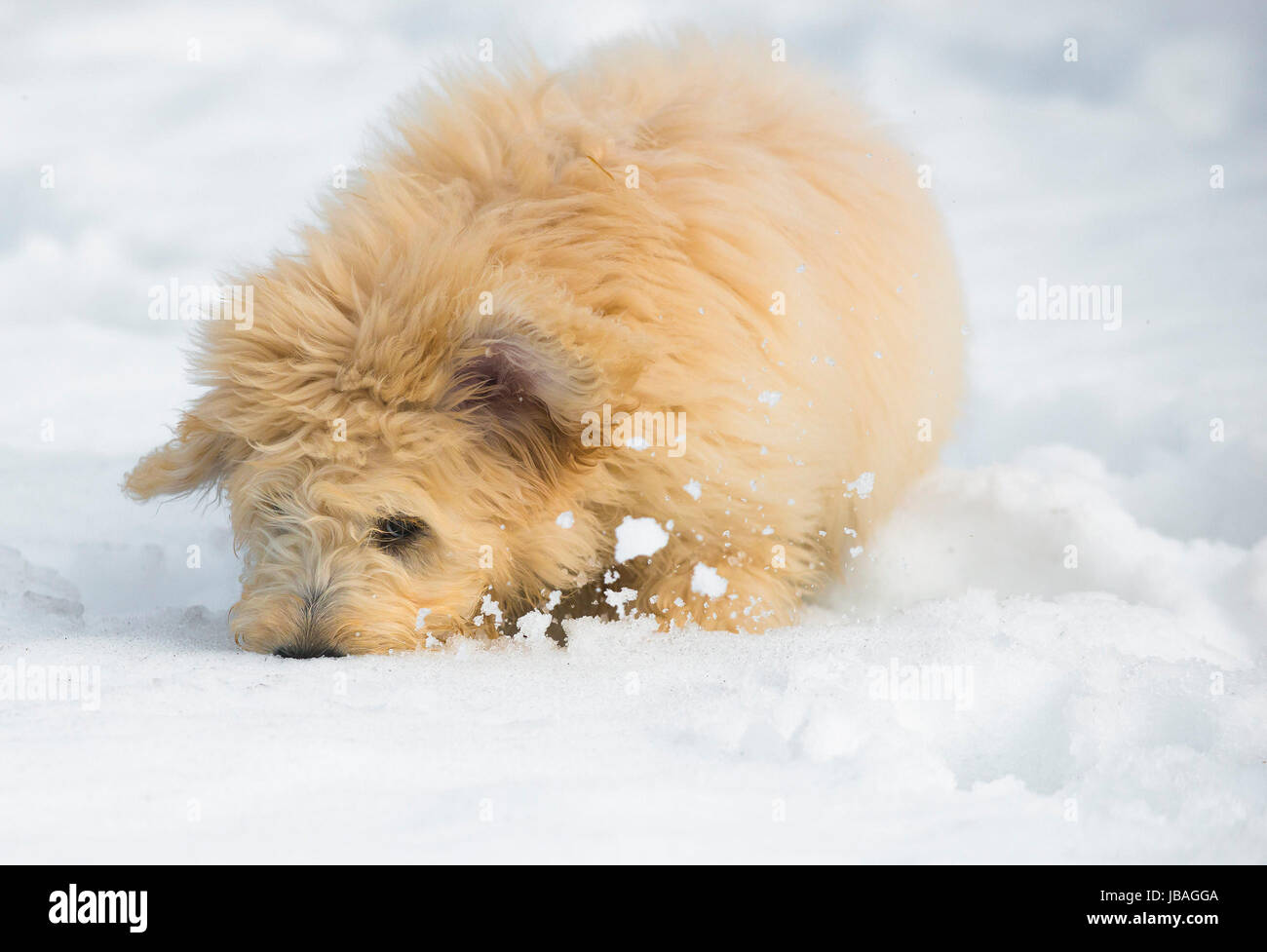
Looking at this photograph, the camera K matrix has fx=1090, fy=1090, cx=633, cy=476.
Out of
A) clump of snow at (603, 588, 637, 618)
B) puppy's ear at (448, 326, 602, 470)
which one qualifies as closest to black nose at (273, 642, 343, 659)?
puppy's ear at (448, 326, 602, 470)

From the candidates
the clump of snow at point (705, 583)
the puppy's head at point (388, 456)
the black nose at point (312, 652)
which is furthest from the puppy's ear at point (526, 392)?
the black nose at point (312, 652)

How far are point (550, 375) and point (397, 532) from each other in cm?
59

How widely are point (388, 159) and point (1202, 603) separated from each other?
10.2ft

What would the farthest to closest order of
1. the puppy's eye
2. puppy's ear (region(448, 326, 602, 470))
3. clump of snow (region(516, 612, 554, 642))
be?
1. clump of snow (region(516, 612, 554, 642))
2. the puppy's eye
3. puppy's ear (region(448, 326, 602, 470))

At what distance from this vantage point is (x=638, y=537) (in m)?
3.23

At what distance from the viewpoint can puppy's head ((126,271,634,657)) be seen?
2.78 metres

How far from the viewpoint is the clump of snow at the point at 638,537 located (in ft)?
→ 10.5

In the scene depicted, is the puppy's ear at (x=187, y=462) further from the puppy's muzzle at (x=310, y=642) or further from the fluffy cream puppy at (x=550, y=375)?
the puppy's muzzle at (x=310, y=642)

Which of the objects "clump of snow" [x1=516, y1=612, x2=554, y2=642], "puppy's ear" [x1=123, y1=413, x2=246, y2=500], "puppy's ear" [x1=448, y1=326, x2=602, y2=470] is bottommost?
"clump of snow" [x1=516, y1=612, x2=554, y2=642]

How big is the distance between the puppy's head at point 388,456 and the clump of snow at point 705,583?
1.58 feet

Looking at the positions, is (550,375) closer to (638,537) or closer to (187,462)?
Result: (638,537)

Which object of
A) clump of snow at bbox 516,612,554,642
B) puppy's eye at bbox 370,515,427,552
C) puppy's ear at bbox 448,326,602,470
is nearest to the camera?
puppy's ear at bbox 448,326,602,470

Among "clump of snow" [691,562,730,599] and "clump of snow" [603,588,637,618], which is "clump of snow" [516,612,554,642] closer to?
"clump of snow" [603,588,637,618]
